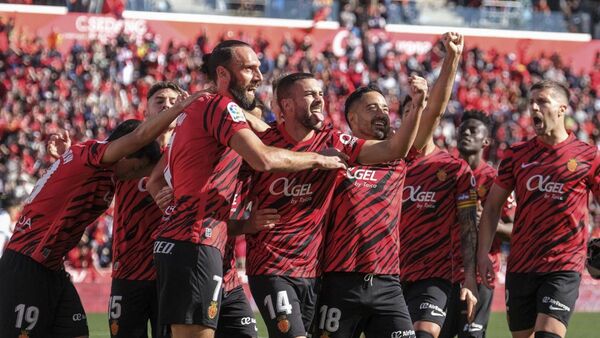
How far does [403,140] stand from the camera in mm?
7016

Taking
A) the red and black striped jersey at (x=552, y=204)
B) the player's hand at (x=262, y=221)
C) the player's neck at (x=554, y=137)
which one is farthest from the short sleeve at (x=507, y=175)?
the player's hand at (x=262, y=221)

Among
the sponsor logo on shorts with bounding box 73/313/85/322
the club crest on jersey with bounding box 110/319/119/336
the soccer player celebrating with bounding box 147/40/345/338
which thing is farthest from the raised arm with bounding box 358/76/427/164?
the club crest on jersey with bounding box 110/319/119/336

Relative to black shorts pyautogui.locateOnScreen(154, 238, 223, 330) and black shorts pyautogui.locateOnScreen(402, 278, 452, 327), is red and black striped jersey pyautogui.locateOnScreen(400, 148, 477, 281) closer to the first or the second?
black shorts pyautogui.locateOnScreen(402, 278, 452, 327)

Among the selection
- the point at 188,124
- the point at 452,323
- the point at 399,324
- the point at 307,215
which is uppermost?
the point at 188,124

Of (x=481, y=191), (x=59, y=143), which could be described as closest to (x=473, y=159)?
(x=481, y=191)

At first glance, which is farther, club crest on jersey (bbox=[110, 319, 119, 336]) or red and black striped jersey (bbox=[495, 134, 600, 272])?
red and black striped jersey (bbox=[495, 134, 600, 272])

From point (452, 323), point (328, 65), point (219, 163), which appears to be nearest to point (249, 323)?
point (219, 163)

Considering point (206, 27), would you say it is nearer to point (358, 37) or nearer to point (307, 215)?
point (358, 37)

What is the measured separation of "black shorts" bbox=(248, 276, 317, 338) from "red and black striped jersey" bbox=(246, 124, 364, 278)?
0.06 metres

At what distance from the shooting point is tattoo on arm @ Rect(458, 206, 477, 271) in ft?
28.8

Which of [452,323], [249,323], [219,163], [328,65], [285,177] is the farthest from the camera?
[328,65]

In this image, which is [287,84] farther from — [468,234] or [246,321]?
[468,234]

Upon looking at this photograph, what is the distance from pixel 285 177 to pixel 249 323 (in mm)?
1186

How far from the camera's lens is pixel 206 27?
30.5 metres
